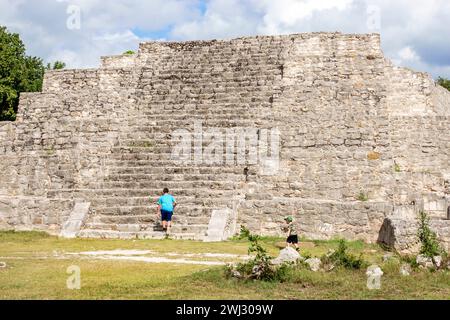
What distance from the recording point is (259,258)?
7223 millimetres

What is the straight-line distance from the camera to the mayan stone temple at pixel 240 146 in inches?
500

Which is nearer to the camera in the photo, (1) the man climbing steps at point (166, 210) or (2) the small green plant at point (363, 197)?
(1) the man climbing steps at point (166, 210)

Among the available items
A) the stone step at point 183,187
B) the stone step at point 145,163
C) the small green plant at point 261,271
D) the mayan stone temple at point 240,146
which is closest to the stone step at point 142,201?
the mayan stone temple at point 240,146

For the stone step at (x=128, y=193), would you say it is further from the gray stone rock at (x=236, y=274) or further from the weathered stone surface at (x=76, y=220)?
the gray stone rock at (x=236, y=274)

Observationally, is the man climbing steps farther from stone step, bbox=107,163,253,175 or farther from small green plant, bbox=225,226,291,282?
small green plant, bbox=225,226,291,282

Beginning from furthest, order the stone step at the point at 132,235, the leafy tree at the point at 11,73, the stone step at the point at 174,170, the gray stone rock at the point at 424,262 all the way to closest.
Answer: the leafy tree at the point at 11,73 → the stone step at the point at 174,170 → the stone step at the point at 132,235 → the gray stone rock at the point at 424,262

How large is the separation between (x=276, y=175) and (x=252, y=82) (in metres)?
4.71

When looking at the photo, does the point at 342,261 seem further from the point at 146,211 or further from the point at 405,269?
the point at 146,211

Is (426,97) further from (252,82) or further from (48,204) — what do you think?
(48,204)

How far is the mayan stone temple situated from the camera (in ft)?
41.7

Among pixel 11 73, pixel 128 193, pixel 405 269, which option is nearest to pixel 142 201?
pixel 128 193

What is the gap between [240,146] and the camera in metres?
14.9

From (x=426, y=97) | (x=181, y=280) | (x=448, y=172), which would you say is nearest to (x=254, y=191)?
(x=448, y=172)

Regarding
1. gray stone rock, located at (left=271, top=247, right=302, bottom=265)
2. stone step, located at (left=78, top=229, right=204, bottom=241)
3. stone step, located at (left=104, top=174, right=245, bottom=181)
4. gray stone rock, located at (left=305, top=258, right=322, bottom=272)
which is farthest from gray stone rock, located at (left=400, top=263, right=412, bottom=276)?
stone step, located at (left=104, top=174, right=245, bottom=181)
